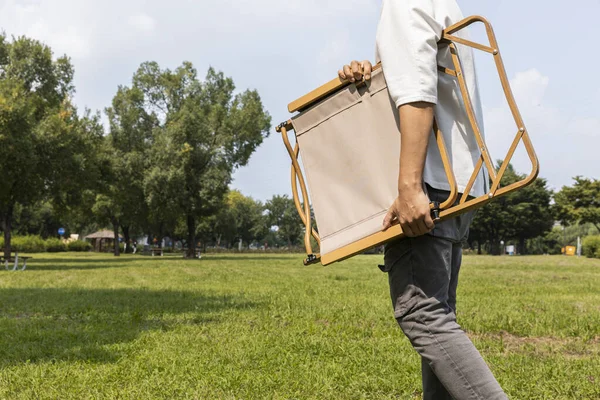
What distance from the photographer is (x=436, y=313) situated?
2.10 meters

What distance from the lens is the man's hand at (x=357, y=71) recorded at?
2.25 meters

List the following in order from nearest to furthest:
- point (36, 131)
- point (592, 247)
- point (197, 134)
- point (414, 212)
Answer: point (414, 212), point (36, 131), point (197, 134), point (592, 247)

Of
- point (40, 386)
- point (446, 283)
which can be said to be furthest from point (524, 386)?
point (40, 386)

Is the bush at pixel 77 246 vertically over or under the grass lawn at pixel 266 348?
over

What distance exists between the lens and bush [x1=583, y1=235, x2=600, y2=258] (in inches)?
1723

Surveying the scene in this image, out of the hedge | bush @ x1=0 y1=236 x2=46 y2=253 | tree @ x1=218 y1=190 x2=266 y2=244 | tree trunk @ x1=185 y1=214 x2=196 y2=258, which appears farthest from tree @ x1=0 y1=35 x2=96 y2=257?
tree @ x1=218 y1=190 x2=266 y2=244

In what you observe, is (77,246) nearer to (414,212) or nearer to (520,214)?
(520,214)

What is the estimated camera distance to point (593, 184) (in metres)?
56.5

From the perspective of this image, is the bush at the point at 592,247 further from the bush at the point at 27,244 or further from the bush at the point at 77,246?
the bush at the point at 77,246

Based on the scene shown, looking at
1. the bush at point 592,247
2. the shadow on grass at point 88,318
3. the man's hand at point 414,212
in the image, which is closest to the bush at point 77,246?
the bush at point 592,247

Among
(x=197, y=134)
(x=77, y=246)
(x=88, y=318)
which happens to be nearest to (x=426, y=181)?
(x=88, y=318)

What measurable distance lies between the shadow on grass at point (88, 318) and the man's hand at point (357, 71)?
3639mm

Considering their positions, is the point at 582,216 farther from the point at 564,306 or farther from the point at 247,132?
the point at 564,306

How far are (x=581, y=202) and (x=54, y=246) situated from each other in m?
58.4
